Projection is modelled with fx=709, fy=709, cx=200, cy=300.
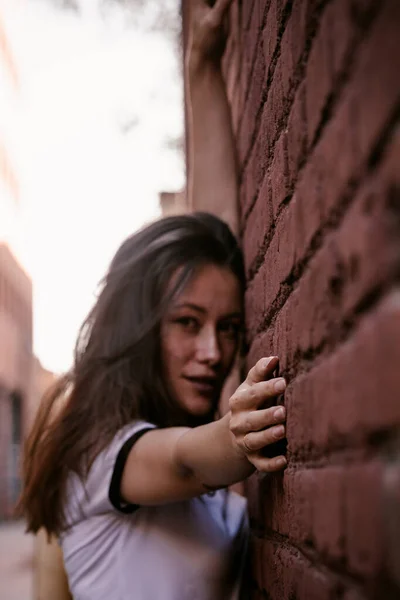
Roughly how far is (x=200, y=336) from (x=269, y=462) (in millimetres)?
820

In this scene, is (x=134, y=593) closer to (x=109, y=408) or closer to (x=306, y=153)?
(x=109, y=408)

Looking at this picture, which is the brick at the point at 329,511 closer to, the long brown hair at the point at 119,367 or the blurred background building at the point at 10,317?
the long brown hair at the point at 119,367

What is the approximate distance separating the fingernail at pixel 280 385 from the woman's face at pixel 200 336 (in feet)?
2.64

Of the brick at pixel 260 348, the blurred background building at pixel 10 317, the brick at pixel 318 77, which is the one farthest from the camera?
the blurred background building at pixel 10 317

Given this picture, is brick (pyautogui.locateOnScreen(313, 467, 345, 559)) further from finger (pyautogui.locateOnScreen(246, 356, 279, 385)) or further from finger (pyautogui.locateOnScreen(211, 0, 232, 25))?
Answer: finger (pyautogui.locateOnScreen(211, 0, 232, 25))

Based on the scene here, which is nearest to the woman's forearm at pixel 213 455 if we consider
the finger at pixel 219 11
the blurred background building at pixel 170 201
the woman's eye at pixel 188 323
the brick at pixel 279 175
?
the brick at pixel 279 175

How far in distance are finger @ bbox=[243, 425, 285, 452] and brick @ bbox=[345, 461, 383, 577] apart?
1.56 feet

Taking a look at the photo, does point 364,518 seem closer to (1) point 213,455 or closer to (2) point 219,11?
(1) point 213,455

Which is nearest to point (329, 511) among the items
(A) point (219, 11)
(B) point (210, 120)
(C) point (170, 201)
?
(B) point (210, 120)

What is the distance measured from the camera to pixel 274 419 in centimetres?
132

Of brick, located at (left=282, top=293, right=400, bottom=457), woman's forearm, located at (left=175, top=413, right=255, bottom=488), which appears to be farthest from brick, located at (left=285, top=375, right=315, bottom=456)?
woman's forearm, located at (left=175, top=413, right=255, bottom=488)

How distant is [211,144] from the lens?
2.58 meters

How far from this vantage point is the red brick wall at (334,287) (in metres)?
0.68

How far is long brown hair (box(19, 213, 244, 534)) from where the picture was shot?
2098 mm
